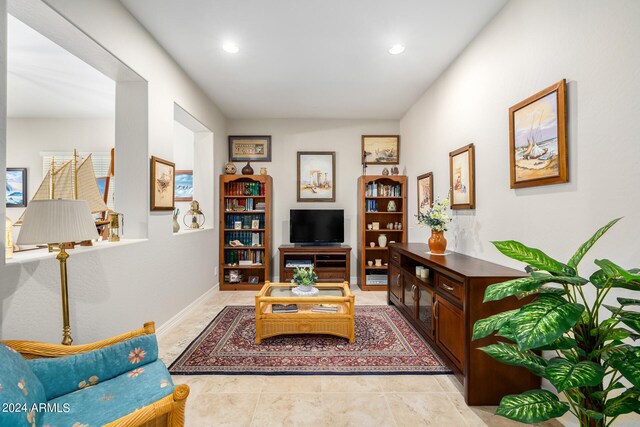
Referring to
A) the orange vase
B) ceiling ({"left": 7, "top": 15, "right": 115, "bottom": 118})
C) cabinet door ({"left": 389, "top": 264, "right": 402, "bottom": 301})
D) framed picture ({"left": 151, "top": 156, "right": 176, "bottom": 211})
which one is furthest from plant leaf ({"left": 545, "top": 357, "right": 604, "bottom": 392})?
ceiling ({"left": 7, "top": 15, "right": 115, "bottom": 118})

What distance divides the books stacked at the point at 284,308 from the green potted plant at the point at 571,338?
1.86 meters

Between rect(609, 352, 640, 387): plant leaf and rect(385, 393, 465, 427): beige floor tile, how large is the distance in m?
1.14

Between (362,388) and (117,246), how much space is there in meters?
2.19

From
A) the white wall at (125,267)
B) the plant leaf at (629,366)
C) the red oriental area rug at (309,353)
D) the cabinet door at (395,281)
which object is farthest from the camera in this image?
the cabinet door at (395,281)

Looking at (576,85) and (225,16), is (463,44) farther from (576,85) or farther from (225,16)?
(225,16)

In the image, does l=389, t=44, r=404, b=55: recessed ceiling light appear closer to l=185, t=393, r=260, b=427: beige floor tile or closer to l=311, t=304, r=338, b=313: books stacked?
l=311, t=304, r=338, b=313: books stacked

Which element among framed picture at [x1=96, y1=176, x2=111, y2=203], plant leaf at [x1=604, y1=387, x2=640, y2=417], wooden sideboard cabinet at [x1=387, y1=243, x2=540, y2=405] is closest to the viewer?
plant leaf at [x1=604, y1=387, x2=640, y2=417]

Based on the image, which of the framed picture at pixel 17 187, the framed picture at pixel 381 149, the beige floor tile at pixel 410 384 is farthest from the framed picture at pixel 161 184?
the framed picture at pixel 17 187

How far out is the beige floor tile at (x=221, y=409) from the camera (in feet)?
5.62

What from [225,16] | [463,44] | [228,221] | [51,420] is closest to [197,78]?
[225,16]

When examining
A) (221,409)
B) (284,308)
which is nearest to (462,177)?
(284,308)

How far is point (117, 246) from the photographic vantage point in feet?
7.29

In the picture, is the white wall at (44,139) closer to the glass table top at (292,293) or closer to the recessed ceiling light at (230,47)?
the recessed ceiling light at (230,47)

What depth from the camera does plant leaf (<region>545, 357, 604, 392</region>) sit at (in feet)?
2.93
